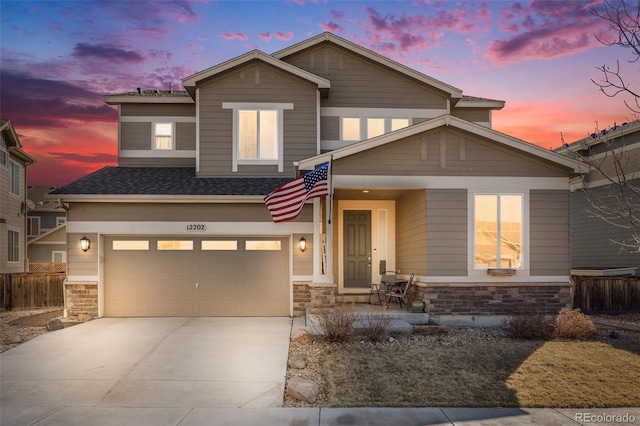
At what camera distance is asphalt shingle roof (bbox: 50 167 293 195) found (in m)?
13.3

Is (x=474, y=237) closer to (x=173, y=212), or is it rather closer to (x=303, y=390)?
(x=303, y=390)

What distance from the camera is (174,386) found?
25.3ft

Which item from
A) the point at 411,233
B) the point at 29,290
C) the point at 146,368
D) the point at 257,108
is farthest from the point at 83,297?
the point at 411,233

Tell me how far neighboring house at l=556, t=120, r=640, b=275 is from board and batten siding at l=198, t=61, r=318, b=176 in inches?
357

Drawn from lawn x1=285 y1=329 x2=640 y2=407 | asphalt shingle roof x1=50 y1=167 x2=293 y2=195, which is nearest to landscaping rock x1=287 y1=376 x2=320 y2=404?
lawn x1=285 y1=329 x2=640 y2=407

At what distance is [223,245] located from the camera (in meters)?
13.6

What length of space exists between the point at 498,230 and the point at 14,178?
22.6m

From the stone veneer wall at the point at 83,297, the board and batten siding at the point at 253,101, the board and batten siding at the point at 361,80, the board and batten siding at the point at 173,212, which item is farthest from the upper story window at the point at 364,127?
the stone veneer wall at the point at 83,297

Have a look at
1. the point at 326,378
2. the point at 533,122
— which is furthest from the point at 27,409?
the point at 533,122

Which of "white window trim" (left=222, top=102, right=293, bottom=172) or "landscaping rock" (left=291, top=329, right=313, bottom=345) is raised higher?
"white window trim" (left=222, top=102, right=293, bottom=172)

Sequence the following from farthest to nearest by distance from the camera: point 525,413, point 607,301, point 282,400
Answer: point 607,301 < point 282,400 < point 525,413

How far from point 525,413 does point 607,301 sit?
9.73m

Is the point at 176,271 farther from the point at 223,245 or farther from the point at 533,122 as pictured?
the point at 533,122

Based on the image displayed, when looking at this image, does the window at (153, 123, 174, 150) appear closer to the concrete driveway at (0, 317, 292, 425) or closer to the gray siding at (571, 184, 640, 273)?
the concrete driveway at (0, 317, 292, 425)
